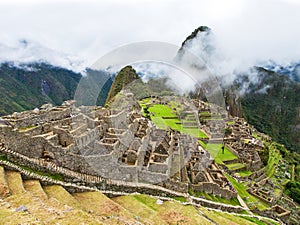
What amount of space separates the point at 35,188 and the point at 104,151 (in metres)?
6.91

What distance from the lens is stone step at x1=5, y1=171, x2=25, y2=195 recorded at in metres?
12.4

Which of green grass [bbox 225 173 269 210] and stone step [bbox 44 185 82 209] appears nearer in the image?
stone step [bbox 44 185 82 209]

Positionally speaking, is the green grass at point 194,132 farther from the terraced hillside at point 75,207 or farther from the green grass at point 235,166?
the terraced hillside at point 75,207

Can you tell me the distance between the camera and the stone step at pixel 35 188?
1282 centimetres

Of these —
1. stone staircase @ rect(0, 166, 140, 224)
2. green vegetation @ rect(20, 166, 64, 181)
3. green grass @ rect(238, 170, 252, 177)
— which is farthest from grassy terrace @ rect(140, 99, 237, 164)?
stone staircase @ rect(0, 166, 140, 224)

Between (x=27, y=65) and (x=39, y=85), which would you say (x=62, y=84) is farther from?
(x=27, y=65)

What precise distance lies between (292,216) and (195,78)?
27.2 metres

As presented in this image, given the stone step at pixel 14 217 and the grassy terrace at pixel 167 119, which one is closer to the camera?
the stone step at pixel 14 217

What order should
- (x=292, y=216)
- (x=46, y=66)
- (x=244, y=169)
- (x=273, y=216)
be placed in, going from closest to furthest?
(x=273, y=216)
(x=292, y=216)
(x=244, y=169)
(x=46, y=66)

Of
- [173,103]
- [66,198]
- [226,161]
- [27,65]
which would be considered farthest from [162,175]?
[27,65]

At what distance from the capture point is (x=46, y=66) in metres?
166

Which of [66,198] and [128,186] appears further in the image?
[128,186]

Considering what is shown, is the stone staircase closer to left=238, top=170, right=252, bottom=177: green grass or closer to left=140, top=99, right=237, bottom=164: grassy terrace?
left=140, top=99, right=237, bottom=164: grassy terrace

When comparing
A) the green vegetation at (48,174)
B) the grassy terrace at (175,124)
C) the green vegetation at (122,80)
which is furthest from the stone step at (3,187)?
the green vegetation at (122,80)
